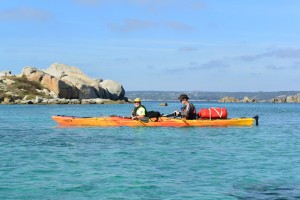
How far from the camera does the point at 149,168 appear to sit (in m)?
14.8

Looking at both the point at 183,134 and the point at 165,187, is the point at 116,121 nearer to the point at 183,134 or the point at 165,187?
the point at 183,134

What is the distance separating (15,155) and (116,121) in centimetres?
1327

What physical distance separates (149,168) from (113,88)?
12710 cm

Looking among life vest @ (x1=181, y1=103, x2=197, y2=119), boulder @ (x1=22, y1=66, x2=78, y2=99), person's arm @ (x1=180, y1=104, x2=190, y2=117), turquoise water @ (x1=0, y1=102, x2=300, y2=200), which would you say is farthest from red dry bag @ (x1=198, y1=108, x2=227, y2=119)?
boulder @ (x1=22, y1=66, x2=78, y2=99)

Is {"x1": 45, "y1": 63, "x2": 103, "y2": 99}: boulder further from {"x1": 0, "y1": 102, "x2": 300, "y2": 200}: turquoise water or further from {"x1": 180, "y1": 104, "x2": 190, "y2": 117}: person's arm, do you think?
{"x1": 0, "y1": 102, "x2": 300, "y2": 200}: turquoise water

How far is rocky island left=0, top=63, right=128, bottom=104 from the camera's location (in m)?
116

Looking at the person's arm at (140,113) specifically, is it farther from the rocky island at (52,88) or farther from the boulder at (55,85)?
the boulder at (55,85)

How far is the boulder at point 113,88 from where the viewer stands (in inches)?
5517

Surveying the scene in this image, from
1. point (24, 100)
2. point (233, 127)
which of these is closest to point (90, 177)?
point (233, 127)

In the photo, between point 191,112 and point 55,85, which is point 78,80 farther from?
point 191,112

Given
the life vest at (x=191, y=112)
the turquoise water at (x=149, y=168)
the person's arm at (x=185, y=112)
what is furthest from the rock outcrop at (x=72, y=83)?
the turquoise water at (x=149, y=168)

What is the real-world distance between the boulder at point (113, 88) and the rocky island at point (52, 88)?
1.05 metres

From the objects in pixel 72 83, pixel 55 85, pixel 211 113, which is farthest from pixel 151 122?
pixel 72 83

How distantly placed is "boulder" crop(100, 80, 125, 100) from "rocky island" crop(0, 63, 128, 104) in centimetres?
105
